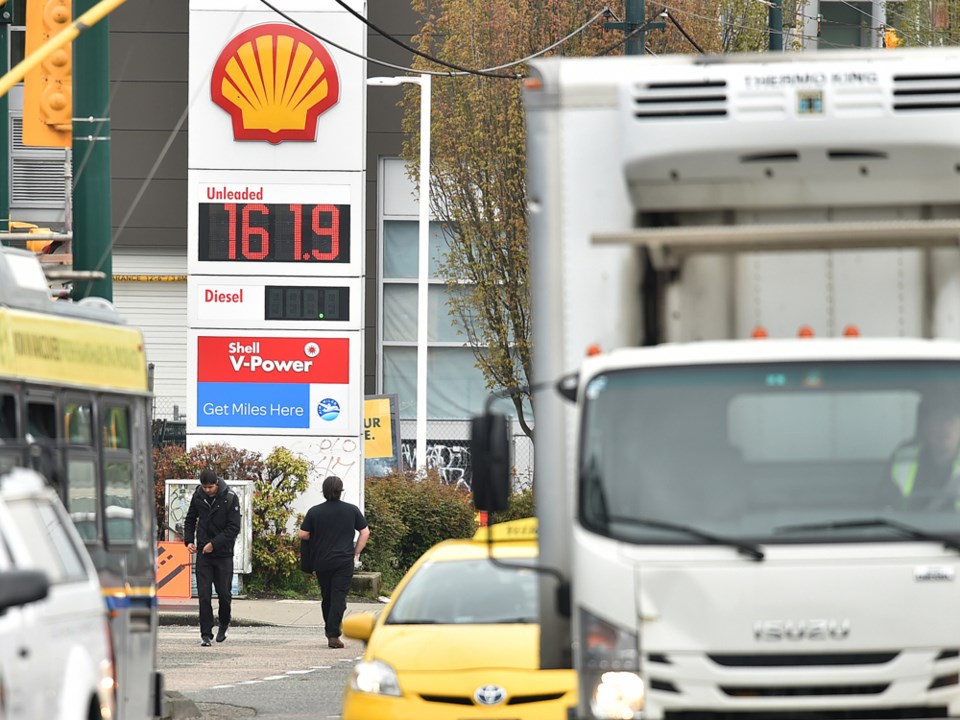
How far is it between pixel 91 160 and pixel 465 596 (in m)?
5.76

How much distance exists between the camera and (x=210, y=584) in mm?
21125

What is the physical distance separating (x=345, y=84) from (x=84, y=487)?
1872cm

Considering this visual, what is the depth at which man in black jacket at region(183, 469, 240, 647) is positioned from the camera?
69.2 feet

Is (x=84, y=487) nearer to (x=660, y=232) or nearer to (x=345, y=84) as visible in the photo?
(x=660, y=232)

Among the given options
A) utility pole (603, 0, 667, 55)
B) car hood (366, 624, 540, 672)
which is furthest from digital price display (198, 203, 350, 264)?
car hood (366, 624, 540, 672)

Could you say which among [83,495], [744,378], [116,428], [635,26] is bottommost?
[83,495]

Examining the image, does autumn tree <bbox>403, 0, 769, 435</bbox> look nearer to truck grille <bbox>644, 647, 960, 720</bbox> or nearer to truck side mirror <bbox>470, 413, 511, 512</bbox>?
truck side mirror <bbox>470, 413, 511, 512</bbox>

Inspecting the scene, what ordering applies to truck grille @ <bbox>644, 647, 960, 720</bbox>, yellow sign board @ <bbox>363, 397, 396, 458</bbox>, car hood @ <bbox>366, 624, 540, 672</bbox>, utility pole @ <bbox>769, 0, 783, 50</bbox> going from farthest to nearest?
yellow sign board @ <bbox>363, 397, 396, 458</bbox>
utility pole @ <bbox>769, 0, 783, 50</bbox>
car hood @ <bbox>366, 624, 540, 672</bbox>
truck grille @ <bbox>644, 647, 960, 720</bbox>

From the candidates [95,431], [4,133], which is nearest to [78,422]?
[95,431]

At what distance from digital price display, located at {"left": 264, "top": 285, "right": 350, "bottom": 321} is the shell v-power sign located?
0.6 inches

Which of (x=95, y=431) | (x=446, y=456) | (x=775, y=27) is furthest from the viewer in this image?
(x=446, y=456)

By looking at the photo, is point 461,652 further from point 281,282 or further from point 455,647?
point 281,282

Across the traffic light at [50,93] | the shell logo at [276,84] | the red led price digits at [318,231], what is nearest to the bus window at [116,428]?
the traffic light at [50,93]

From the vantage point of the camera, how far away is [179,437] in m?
40.3
